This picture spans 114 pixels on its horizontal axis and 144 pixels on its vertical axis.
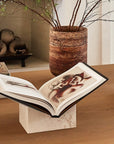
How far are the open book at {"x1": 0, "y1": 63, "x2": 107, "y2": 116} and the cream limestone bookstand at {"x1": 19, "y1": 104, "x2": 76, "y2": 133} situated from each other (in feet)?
0.15

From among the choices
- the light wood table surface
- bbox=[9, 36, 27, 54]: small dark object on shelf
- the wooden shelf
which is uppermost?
bbox=[9, 36, 27, 54]: small dark object on shelf

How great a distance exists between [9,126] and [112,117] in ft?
1.25

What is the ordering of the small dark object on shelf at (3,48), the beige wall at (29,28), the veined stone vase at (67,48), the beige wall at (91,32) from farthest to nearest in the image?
1. the beige wall at (29,28)
2. the small dark object on shelf at (3,48)
3. the beige wall at (91,32)
4. the veined stone vase at (67,48)

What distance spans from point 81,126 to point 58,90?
0.16 meters

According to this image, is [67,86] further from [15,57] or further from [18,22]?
[18,22]

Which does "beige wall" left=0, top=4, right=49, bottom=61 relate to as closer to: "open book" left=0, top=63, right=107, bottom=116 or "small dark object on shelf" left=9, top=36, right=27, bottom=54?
"small dark object on shelf" left=9, top=36, right=27, bottom=54

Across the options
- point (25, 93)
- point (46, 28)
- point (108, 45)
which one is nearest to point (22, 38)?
point (46, 28)

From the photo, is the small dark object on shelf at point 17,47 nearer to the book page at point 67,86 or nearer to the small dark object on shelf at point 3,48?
the small dark object on shelf at point 3,48

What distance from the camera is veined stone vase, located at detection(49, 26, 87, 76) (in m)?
1.82

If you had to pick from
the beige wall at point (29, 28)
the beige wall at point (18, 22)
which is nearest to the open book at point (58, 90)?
the beige wall at point (29, 28)

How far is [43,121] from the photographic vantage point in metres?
1.32

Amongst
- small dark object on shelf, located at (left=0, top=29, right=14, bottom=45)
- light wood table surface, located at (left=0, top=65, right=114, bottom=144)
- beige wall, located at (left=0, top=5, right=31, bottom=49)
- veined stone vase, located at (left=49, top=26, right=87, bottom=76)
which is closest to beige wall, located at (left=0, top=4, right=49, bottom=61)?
beige wall, located at (left=0, top=5, right=31, bottom=49)

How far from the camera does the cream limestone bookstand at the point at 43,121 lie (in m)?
1.31

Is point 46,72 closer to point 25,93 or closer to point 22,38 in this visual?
point 25,93
